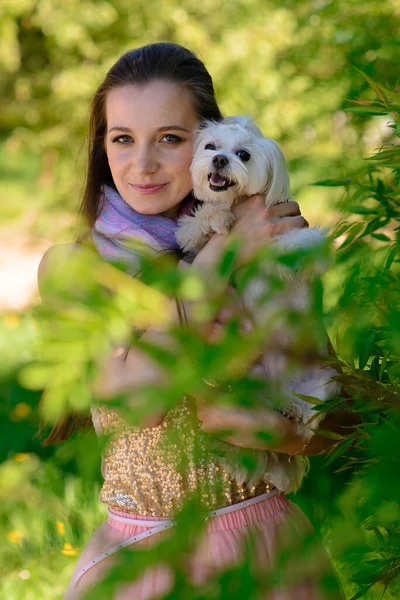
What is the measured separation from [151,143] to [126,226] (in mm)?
195

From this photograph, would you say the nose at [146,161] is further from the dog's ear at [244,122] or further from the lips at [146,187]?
the dog's ear at [244,122]

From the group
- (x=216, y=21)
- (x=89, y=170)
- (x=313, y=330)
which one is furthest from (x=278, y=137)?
(x=313, y=330)

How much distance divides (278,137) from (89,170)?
3.77 meters

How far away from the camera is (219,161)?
5.76 feet

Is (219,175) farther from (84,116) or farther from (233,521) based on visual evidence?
(84,116)

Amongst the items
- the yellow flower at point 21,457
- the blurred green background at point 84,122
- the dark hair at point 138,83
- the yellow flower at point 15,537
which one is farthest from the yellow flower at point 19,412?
the dark hair at point 138,83

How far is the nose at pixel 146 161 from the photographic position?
173cm

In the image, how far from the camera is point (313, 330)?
776mm

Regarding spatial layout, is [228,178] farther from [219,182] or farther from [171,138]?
[171,138]

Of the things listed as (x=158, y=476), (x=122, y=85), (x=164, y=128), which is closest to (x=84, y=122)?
(x=122, y=85)

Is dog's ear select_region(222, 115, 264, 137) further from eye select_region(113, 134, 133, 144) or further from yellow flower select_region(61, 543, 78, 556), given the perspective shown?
yellow flower select_region(61, 543, 78, 556)

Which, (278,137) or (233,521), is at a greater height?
(278,137)

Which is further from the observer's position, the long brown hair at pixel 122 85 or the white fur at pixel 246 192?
the long brown hair at pixel 122 85

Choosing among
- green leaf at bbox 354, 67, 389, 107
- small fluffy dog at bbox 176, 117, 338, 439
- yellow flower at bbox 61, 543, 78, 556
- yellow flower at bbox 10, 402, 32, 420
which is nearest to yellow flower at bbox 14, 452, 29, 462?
yellow flower at bbox 10, 402, 32, 420
